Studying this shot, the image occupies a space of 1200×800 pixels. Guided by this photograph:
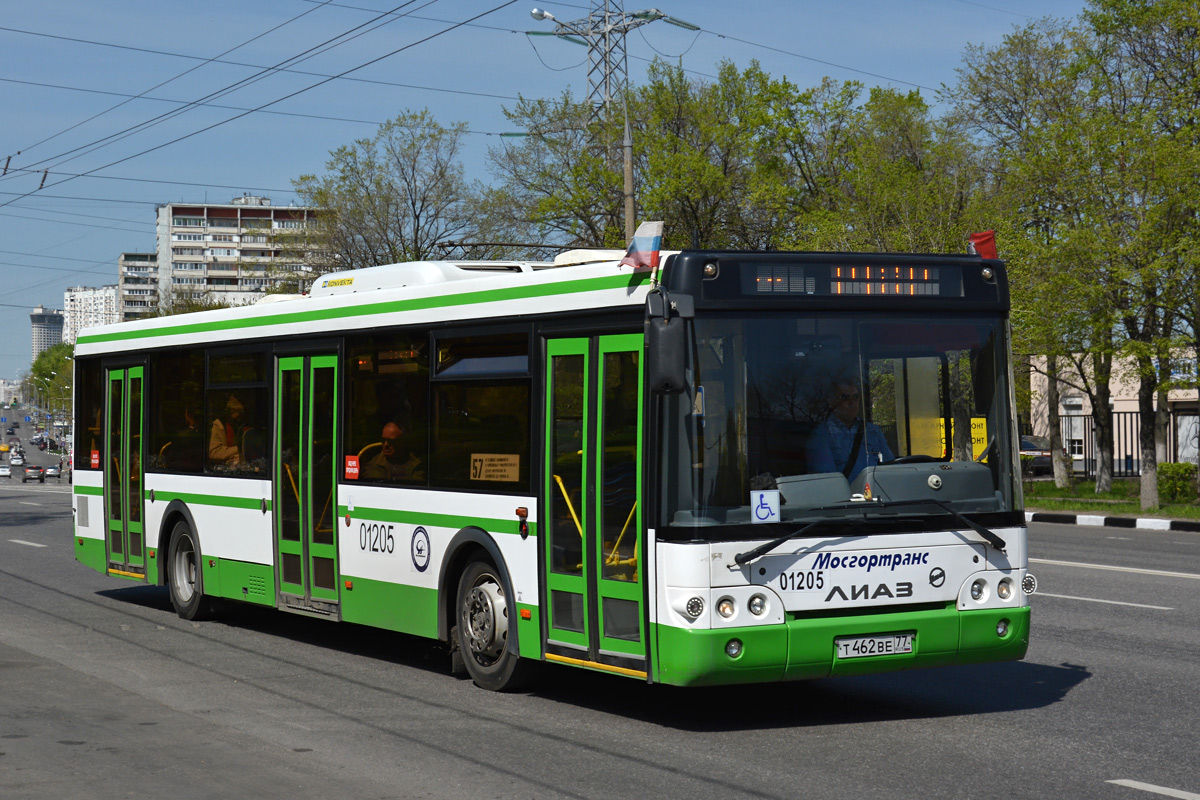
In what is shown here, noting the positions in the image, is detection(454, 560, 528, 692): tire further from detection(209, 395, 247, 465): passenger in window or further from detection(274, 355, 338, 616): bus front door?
detection(209, 395, 247, 465): passenger in window

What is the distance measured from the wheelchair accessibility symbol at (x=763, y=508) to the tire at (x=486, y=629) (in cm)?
201

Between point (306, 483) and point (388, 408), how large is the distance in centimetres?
Result: 145

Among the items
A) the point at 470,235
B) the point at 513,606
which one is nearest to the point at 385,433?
the point at 513,606

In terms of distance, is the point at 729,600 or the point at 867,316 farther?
the point at 867,316

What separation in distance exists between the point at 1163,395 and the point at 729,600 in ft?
88.2

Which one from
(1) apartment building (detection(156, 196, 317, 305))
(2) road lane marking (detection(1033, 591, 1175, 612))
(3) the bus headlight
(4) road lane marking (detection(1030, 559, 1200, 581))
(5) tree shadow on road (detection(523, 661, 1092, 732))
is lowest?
(5) tree shadow on road (detection(523, 661, 1092, 732))

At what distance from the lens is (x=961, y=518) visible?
8.03 m

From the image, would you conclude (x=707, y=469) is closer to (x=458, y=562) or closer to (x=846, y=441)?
(x=846, y=441)

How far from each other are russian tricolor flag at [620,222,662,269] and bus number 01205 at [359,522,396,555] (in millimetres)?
3320

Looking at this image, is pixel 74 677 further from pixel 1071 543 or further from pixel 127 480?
pixel 1071 543

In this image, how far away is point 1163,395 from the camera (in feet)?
104

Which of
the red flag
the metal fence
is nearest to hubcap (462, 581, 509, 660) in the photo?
the red flag

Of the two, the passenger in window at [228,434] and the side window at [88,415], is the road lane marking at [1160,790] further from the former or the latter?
the side window at [88,415]

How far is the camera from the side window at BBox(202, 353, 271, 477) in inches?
480
